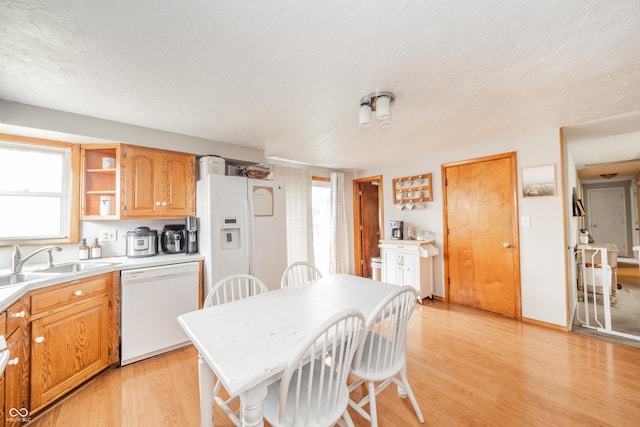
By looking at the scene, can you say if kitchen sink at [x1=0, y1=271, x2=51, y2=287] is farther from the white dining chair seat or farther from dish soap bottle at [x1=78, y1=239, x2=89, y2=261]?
the white dining chair seat

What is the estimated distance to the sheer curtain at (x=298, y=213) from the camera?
3.96 metres

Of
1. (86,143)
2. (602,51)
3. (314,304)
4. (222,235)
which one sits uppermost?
(602,51)

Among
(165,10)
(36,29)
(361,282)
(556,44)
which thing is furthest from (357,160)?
(36,29)

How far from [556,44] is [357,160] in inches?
107

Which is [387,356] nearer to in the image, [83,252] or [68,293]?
[68,293]

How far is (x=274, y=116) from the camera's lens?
2.23m

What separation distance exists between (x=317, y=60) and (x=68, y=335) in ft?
8.47

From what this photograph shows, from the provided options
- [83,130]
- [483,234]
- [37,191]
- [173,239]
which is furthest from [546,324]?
[37,191]

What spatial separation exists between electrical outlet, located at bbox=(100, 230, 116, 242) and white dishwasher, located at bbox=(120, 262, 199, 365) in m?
0.69

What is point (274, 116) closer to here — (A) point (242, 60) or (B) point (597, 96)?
(A) point (242, 60)

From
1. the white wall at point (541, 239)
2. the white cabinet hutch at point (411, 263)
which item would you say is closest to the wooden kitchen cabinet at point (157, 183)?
the white cabinet hutch at point (411, 263)

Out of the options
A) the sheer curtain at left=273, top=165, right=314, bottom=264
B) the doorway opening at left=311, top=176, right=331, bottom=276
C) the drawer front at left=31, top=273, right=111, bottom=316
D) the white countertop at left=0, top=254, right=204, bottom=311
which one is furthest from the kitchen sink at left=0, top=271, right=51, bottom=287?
the doorway opening at left=311, top=176, right=331, bottom=276

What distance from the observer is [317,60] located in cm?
145

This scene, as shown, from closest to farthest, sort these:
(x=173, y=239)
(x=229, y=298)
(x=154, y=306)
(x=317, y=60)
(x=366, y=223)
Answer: (x=317, y=60) → (x=154, y=306) → (x=229, y=298) → (x=173, y=239) → (x=366, y=223)
